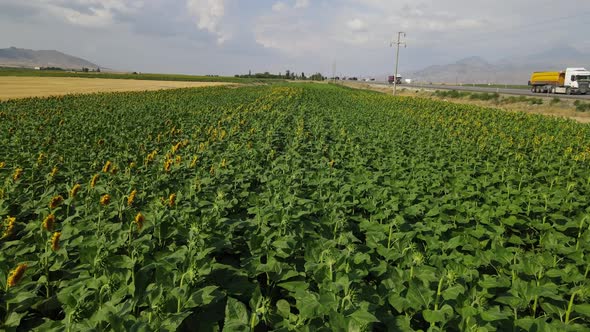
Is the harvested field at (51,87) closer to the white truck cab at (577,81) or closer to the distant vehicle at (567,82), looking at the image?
the distant vehicle at (567,82)

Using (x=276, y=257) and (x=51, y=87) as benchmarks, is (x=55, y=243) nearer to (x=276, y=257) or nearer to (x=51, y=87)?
(x=276, y=257)

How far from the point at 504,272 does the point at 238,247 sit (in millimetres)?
2795

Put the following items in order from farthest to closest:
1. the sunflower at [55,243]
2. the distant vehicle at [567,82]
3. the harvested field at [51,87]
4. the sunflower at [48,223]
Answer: the distant vehicle at [567,82] < the harvested field at [51,87] < the sunflower at [48,223] < the sunflower at [55,243]

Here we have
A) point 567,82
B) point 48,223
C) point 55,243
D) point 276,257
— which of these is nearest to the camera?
point 55,243

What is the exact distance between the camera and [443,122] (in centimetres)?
1631

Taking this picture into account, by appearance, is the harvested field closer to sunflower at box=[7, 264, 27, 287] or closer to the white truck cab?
sunflower at box=[7, 264, 27, 287]

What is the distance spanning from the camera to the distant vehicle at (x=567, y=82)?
1746 inches

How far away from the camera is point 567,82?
151 feet

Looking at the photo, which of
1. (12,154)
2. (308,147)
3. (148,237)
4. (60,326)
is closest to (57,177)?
(12,154)

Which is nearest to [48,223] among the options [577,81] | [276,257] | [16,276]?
[16,276]

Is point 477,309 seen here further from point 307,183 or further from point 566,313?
point 307,183

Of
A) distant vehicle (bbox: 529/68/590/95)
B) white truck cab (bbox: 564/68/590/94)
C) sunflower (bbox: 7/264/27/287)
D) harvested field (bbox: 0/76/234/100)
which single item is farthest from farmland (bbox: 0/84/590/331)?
distant vehicle (bbox: 529/68/590/95)

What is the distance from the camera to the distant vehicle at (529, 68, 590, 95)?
145 feet

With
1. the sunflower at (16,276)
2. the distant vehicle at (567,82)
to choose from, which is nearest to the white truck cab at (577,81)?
the distant vehicle at (567,82)
